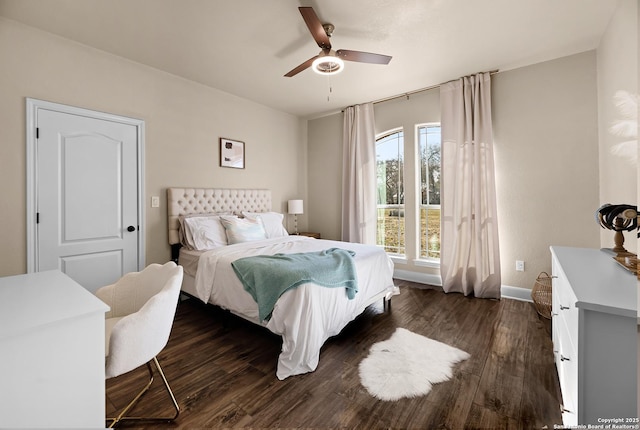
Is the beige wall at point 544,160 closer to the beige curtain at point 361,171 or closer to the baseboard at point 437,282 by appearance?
the baseboard at point 437,282

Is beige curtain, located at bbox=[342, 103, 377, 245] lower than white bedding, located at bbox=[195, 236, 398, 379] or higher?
higher

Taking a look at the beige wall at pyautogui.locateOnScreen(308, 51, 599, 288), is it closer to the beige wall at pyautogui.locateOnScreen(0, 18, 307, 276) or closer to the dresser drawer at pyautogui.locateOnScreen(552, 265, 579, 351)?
the dresser drawer at pyautogui.locateOnScreen(552, 265, 579, 351)

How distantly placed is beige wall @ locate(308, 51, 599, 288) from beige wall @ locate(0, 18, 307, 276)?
11.0 feet

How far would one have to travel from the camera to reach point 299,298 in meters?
1.95

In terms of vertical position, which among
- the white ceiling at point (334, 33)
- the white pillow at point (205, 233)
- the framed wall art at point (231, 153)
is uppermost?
the white ceiling at point (334, 33)

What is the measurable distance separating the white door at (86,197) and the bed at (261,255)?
49cm

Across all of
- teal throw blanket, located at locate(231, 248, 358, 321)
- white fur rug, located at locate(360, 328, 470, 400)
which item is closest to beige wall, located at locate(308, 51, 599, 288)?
white fur rug, located at locate(360, 328, 470, 400)

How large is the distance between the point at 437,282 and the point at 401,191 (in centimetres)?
147

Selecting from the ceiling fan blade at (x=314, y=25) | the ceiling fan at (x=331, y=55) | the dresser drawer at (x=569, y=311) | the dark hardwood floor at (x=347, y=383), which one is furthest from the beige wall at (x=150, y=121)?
the dresser drawer at (x=569, y=311)

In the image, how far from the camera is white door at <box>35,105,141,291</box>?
256cm

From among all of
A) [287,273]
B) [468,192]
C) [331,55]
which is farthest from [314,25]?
[468,192]

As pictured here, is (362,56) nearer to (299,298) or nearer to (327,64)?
(327,64)

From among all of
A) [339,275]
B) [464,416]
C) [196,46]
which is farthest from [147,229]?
[464,416]

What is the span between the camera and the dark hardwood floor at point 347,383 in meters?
1.54
